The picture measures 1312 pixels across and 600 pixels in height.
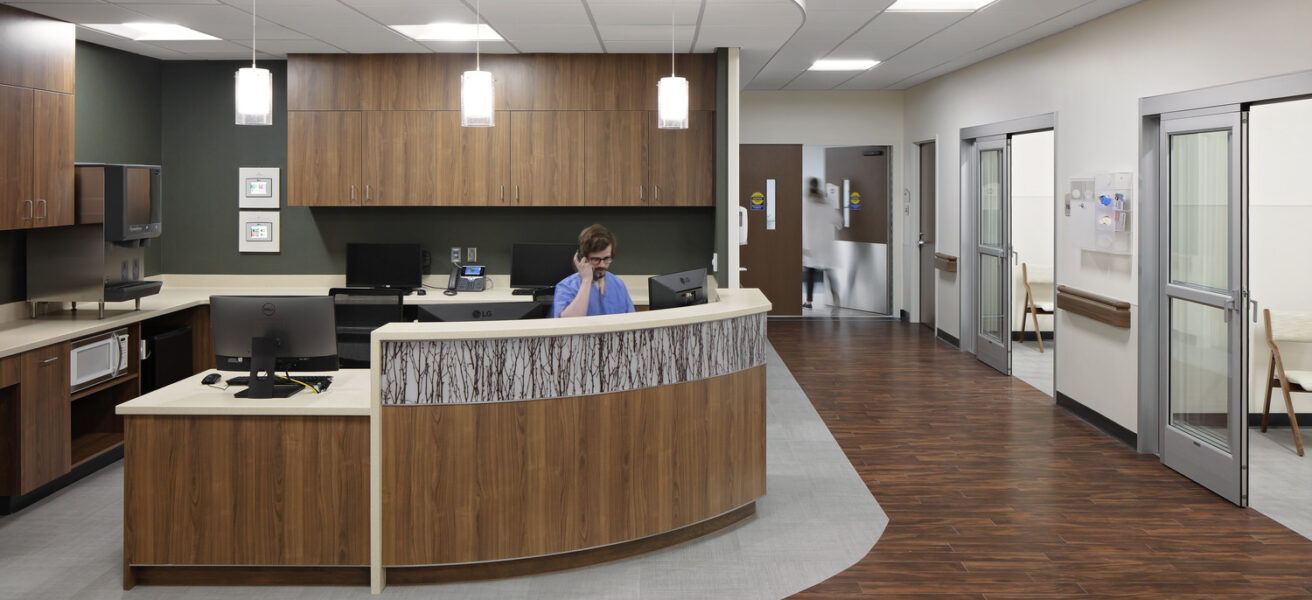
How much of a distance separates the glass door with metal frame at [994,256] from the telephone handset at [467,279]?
14.2 feet

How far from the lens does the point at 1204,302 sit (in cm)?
518

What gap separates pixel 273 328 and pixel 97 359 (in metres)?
2.10

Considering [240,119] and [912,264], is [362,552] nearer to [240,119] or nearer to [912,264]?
[240,119]

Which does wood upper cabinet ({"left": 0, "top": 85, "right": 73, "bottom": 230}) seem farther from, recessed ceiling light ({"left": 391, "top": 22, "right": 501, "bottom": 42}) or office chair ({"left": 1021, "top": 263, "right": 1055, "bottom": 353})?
office chair ({"left": 1021, "top": 263, "right": 1055, "bottom": 353})

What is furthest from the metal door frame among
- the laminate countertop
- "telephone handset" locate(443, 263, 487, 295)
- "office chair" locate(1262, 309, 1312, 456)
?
"telephone handset" locate(443, 263, 487, 295)

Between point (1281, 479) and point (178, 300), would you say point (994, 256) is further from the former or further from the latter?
point (178, 300)

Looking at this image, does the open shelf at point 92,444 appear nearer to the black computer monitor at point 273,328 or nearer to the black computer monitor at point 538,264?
the black computer monitor at point 273,328

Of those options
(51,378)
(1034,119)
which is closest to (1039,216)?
(1034,119)

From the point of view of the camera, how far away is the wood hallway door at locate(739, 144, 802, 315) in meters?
11.7

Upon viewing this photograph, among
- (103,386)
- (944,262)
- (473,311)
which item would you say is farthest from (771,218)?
(473,311)

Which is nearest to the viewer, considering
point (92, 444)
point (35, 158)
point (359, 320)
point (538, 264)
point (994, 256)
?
point (35, 158)

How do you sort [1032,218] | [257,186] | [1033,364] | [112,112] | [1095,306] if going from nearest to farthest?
1. [1095,306]
2. [112,112]
3. [257,186]
4. [1033,364]
5. [1032,218]

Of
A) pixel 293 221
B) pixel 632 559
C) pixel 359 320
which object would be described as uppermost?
pixel 293 221

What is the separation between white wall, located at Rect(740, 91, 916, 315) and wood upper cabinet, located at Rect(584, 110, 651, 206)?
4.35 m
